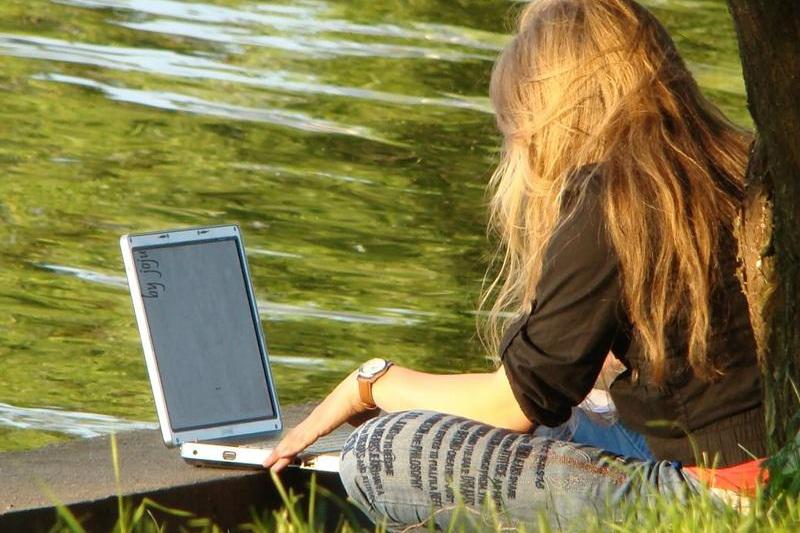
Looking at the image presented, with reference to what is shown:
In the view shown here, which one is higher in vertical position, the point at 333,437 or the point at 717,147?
the point at 717,147

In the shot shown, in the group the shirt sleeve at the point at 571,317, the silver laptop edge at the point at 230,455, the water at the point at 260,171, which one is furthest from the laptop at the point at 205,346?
the water at the point at 260,171

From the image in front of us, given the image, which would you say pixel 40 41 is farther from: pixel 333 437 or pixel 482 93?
pixel 333 437

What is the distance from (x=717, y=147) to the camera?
3.17 metres

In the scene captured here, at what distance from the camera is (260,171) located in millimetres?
8469

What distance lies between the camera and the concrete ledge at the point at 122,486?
3248 mm

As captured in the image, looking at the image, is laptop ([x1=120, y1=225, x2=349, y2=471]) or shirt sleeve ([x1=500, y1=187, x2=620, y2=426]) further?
laptop ([x1=120, y1=225, x2=349, y2=471])

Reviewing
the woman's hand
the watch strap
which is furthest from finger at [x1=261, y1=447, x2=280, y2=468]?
the watch strap

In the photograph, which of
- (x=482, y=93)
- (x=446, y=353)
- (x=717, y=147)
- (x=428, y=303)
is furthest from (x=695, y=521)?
(x=482, y=93)

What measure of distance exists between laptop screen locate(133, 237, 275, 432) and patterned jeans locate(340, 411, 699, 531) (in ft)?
1.73

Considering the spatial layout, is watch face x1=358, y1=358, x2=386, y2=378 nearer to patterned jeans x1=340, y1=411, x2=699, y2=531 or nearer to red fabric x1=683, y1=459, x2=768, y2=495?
patterned jeans x1=340, y1=411, x2=699, y2=531

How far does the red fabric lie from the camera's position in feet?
9.54

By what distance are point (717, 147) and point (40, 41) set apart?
8.69 metres

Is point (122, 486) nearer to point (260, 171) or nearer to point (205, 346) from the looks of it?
point (205, 346)

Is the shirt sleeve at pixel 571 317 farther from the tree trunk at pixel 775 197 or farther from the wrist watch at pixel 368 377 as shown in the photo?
the wrist watch at pixel 368 377
